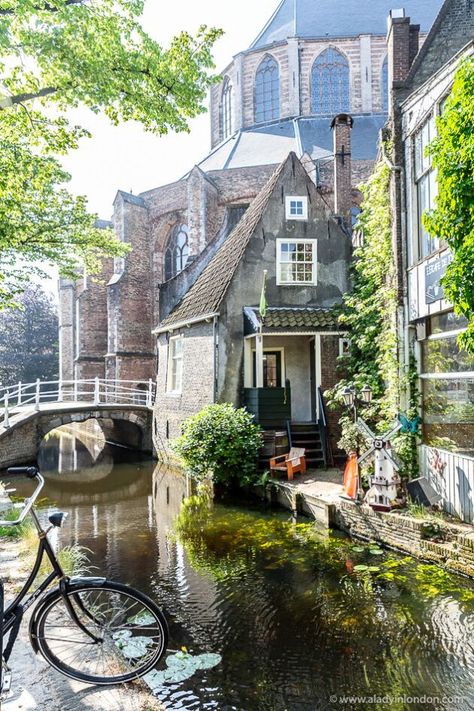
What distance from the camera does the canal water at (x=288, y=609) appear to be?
4344mm

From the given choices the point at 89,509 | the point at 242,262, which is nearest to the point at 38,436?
the point at 89,509

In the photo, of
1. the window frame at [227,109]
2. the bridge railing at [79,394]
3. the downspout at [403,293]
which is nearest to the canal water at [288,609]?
the downspout at [403,293]

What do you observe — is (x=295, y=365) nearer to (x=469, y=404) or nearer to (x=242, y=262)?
(x=242, y=262)

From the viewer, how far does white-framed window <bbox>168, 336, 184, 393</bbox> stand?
56.2 ft

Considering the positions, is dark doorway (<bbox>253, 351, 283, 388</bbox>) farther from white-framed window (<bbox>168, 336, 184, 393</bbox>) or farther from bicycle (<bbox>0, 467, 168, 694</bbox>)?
bicycle (<bbox>0, 467, 168, 694</bbox>)

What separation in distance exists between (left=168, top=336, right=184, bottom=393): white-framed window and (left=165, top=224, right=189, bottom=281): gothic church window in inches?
452

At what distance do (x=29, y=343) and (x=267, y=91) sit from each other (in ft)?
90.4

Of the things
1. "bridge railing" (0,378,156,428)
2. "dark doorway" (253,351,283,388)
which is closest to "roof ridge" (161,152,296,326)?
"dark doorway" (253,351,283,388)

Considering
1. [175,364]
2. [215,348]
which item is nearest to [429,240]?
[215,348]

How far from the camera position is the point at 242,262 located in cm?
1473

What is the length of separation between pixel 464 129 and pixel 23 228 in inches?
314

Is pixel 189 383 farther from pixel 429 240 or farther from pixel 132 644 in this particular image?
pixel 132 644

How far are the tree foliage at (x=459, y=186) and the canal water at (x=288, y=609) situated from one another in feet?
10.4

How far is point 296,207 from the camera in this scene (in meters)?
15.4
